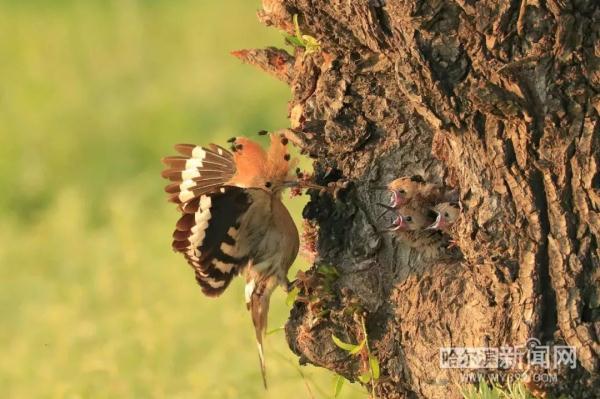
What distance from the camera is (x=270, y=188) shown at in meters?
4.94

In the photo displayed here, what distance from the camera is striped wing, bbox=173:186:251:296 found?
471 cm

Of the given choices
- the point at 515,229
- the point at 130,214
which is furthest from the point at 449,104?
the point at 130,214

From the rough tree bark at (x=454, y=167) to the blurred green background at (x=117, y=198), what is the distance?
1.20 meters

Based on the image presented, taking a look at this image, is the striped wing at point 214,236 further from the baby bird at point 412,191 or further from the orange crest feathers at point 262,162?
the baby bird at point 412,191

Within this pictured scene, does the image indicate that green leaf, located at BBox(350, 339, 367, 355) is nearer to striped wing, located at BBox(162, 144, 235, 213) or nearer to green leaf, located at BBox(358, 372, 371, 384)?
green leaf, located at BBox(358, 372, 371, 384)

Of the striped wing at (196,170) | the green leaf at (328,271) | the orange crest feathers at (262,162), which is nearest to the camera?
the green leaf at (328,271)

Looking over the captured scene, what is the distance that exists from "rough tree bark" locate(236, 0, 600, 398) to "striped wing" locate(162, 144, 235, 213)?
0.42m

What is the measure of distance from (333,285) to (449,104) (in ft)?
3.51

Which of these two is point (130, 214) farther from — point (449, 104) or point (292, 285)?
point (449, 104)


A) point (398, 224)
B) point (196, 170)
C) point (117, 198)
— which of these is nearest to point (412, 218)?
point (398, 224)

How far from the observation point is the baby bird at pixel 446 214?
4414mm

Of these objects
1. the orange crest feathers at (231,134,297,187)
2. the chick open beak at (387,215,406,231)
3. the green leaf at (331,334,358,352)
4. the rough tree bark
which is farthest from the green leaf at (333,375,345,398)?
the orange crest feathers at (231,134,297,187)

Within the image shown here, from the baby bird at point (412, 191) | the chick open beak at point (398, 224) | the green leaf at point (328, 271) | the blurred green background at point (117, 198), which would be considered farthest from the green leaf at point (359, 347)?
the blurred green background at point (117, 198)

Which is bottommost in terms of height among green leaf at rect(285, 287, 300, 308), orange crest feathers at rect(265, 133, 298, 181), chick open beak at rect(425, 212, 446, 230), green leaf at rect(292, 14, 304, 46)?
green leaf at rect(285, 287, 300, 308)
